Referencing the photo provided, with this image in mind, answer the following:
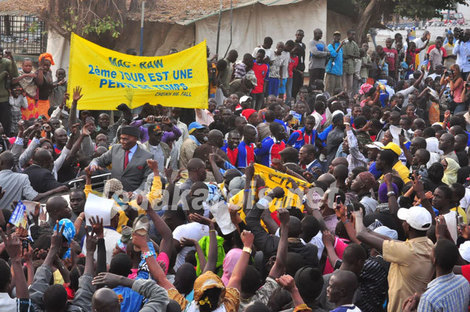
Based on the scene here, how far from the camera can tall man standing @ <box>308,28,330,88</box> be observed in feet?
61.5

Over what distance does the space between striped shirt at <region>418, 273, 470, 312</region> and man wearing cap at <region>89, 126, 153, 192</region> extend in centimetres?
446

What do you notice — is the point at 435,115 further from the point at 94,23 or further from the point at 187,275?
the point at 187,275

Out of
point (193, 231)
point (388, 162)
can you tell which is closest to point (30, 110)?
point (388, 162)

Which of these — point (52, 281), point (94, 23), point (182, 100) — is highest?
point (94, 23)

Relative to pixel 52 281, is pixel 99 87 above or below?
above

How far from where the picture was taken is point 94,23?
741 inches

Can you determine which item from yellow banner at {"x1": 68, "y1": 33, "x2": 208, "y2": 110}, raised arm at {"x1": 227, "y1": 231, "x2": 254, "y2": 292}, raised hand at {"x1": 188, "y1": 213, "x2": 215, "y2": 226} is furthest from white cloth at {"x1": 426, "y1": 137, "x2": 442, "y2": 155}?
raised arm at {"x1": 227, "y1": 231, "x2": 254, "y2": 292}

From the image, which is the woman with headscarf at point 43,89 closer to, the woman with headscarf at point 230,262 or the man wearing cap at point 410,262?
the woman with headscarf at point 230,262

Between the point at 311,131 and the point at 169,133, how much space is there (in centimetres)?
268

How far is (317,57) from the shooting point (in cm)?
1894

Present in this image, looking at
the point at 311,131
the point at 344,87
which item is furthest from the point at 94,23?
the point at 311,131

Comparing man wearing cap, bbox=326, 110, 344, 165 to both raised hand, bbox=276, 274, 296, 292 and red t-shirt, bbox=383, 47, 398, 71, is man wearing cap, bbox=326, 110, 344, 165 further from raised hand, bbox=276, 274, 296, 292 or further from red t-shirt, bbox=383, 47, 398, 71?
red t-shirt, bbox=383, 47, 398, 71

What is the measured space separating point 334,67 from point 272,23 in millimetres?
3156

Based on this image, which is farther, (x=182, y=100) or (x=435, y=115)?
(x=435, y=115)
